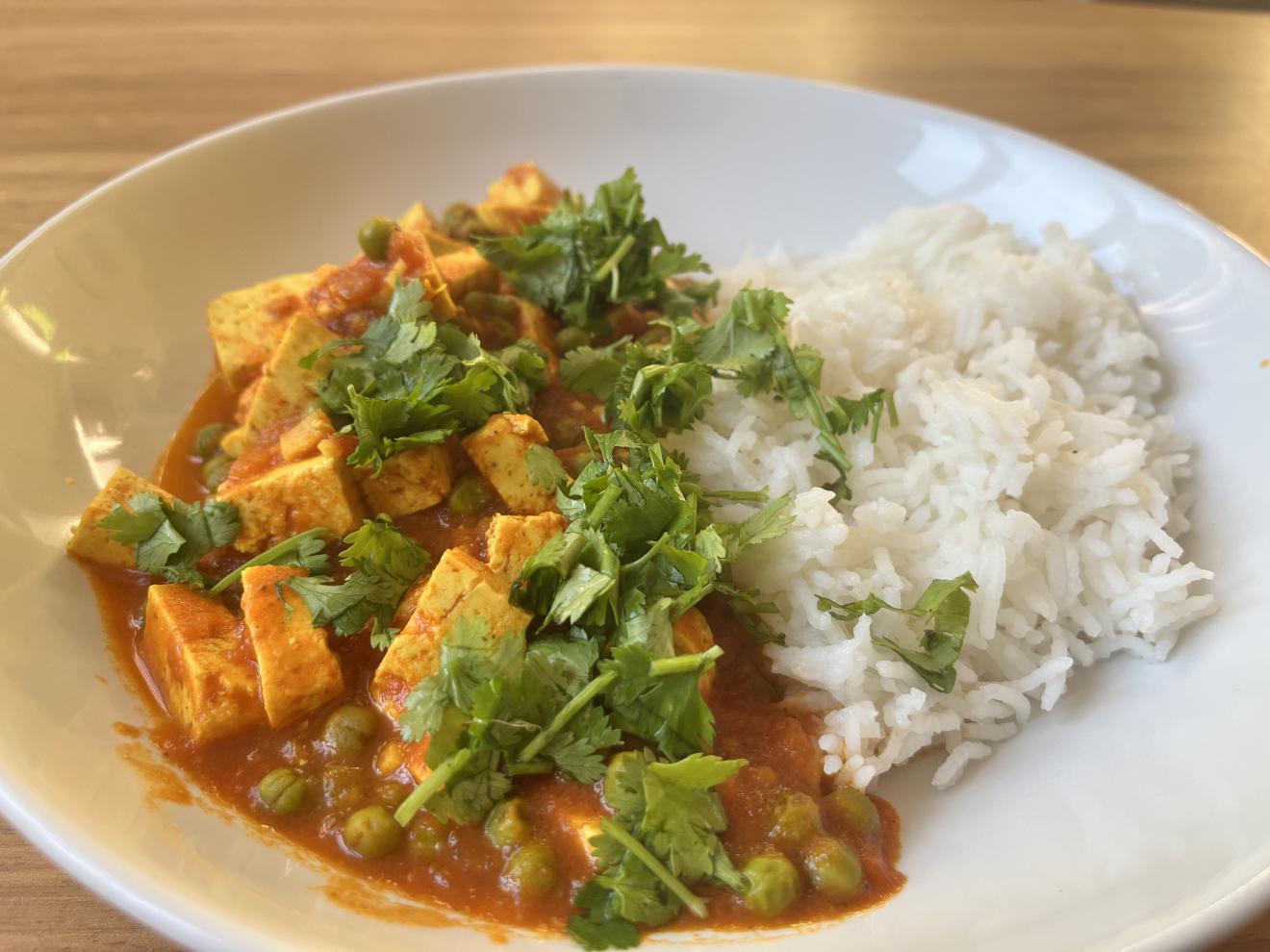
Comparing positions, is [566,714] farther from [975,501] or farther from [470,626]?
[975,501]

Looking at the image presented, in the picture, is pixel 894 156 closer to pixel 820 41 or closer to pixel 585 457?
pixel 820 41

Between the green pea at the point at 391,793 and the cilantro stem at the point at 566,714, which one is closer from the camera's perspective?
the cilantro stem at the point at 566,714

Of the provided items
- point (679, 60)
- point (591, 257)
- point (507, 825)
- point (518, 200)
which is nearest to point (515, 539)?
point (507, 825)

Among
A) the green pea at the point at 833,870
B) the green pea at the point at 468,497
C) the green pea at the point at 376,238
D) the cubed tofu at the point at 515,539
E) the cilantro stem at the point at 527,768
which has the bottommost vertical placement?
the green pea at the point at 833,870

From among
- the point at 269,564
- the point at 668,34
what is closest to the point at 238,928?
the point at 269,564

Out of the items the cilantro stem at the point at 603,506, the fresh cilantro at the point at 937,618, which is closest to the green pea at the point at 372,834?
the cilantro stem at the point at 603,506

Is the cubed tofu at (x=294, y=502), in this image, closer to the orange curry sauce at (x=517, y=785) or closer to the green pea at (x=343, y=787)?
the orange curry sauce at (x=517, y=785)

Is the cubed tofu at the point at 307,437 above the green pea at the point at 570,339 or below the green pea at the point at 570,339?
above

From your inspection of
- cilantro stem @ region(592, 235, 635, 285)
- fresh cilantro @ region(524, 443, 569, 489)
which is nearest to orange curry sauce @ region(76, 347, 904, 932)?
fresh cilantro @ region(524, 443, 569, 489)
